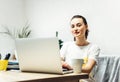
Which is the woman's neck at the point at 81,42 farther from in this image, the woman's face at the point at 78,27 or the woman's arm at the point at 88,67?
the woman's arm at the point at 88,67

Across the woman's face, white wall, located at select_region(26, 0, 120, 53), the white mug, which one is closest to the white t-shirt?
the woman's face

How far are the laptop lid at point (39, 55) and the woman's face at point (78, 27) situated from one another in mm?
895

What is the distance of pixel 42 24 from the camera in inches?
155

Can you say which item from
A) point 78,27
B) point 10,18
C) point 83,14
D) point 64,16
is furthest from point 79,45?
point 10,18

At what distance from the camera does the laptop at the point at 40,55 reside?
4.24 feet

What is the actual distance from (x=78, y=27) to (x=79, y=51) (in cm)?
23

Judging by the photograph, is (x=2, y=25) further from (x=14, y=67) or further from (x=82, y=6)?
(x=14, y=67)

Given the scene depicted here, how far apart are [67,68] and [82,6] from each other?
163 centimetres

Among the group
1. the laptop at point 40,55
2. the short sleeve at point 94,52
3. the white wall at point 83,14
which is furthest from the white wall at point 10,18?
the laptop at point 40,55

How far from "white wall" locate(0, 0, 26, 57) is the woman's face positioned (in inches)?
86.6

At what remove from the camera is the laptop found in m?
1.29

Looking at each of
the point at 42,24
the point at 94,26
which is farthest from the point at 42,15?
the point at 94,26

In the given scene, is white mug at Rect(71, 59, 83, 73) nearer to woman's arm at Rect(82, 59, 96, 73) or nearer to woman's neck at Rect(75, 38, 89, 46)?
woman's arm at Rect(82, 59, 96, 73)

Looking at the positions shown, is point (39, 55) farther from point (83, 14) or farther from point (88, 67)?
point (83, 14)
